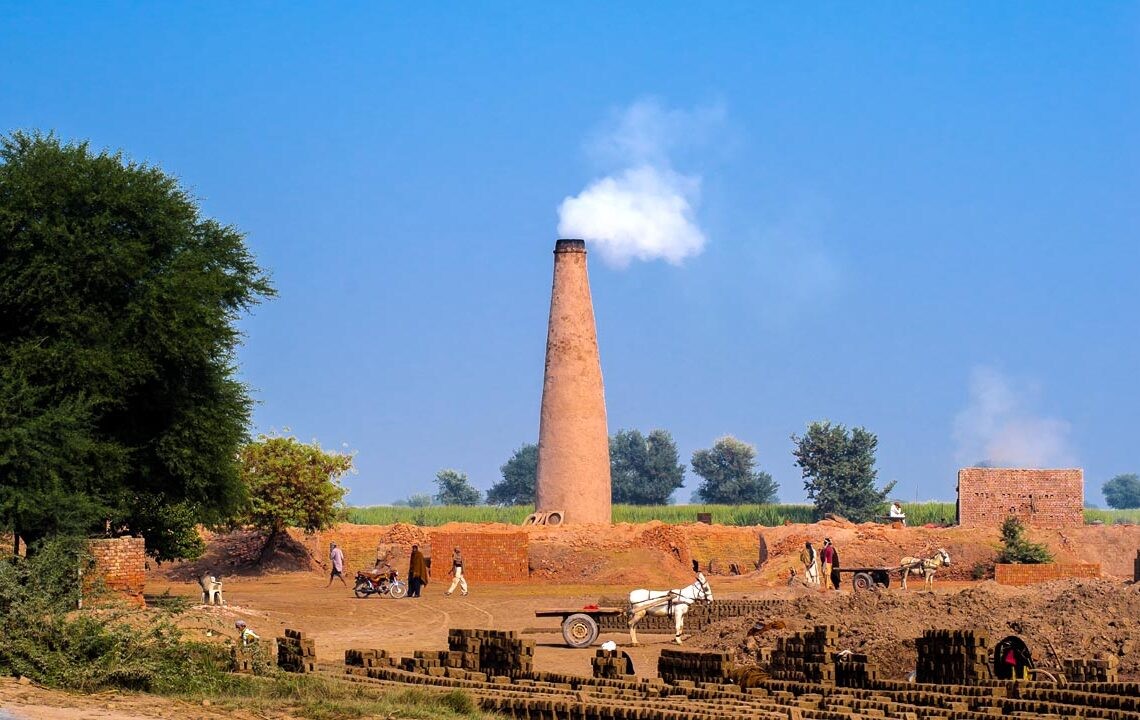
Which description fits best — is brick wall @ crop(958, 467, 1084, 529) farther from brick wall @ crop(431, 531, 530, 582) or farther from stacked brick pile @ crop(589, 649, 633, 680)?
stacked brick pile @ crop(589, 649, 633, 680)

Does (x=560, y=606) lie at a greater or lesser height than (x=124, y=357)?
lesser

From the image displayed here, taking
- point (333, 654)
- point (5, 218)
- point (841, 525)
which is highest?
point (5, 218)

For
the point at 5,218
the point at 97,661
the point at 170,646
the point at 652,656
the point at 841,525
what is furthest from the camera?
the point at 841,525

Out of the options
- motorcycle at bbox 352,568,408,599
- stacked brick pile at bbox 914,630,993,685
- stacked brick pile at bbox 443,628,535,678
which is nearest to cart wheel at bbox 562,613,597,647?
stacked brick pile at bbox 443,628,535,678

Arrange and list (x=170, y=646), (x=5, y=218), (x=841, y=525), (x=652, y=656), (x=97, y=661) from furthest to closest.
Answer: (x=841, y=525) < (x=5, y=218) < (x=652, y=656) < (x=170, y=646) < (x=97, y=661)

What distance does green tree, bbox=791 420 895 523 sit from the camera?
9056 centimetres

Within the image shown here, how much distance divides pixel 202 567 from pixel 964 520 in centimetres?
2345

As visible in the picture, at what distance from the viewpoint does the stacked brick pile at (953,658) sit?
19625mm

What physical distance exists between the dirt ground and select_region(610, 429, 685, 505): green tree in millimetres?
64958

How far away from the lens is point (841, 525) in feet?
171

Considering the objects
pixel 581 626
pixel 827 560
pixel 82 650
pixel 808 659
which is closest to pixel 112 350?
pixel 581 626

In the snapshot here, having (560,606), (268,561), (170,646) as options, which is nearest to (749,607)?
(560,606)

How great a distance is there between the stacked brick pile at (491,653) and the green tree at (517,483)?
10484cm

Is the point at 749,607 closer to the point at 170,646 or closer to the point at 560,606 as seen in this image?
the point at 560,606
